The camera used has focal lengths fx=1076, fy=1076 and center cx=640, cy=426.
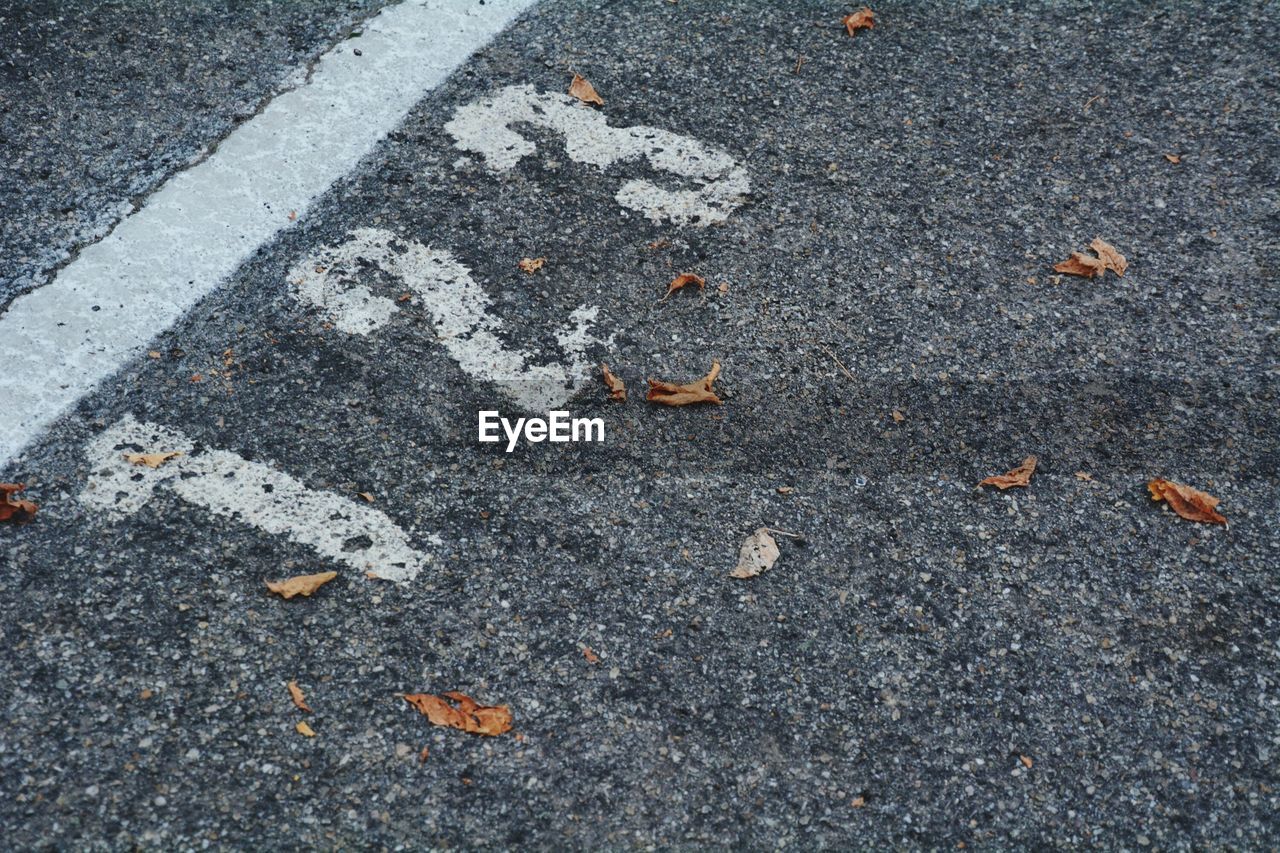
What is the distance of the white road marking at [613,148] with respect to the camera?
12.1ft

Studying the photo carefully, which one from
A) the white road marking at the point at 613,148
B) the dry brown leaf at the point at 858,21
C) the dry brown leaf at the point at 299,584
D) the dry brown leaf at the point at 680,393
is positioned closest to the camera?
the dry brown leaf at the point at 299,584

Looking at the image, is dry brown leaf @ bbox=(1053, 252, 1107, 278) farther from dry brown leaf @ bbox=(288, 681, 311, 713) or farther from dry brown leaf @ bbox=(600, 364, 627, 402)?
dry brown leaf @ bbox=(288, 681, 311, 713)

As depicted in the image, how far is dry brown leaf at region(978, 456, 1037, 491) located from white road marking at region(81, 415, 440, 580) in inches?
60.4

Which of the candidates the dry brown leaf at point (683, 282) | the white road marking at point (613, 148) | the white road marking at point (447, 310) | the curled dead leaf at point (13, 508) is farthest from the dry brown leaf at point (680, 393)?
the curled dead leaf at point (13, 508)

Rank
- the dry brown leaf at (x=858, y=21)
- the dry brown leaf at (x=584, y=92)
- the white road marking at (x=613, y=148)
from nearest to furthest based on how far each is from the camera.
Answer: the white road marking at (x=613, y=148)
the dry brown leaf at (x=584, y=92)
the dry brown leaf at (x=858, y=21)

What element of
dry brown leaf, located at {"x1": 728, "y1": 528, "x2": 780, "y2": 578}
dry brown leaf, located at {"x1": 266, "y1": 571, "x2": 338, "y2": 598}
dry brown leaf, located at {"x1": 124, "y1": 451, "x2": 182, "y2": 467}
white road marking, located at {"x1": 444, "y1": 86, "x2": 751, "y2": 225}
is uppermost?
white road marking, located at {"x1": 444, "y1": 86, "x2": 751, "y2": 225}

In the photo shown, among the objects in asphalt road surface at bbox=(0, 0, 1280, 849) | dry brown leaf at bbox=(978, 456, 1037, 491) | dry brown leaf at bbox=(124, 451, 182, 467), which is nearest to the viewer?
asphalt road surface at bbox=(0, 0, 1280, 849)

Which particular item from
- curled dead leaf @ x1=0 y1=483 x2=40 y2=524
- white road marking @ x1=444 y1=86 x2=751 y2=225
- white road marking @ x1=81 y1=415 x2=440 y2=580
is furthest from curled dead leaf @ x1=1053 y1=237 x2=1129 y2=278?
curled dead leaf @ x1=0 y1=483 x2=40 y2=524

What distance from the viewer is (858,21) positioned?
4387mm

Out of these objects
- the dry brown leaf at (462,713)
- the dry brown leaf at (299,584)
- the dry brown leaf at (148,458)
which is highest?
the dry brown leaf at (148,458)

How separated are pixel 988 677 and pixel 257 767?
1.70 m

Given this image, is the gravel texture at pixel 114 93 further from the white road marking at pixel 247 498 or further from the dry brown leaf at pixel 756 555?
the dry brown leaf at pixel 756 555

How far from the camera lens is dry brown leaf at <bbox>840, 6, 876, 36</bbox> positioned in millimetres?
4379

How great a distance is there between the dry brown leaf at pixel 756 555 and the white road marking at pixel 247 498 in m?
0.79
